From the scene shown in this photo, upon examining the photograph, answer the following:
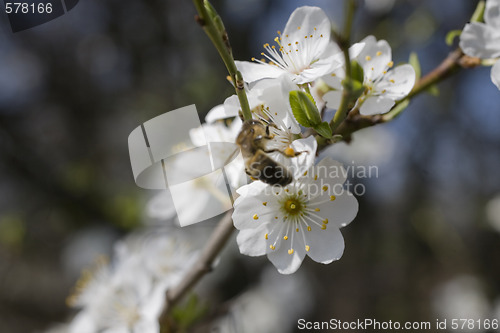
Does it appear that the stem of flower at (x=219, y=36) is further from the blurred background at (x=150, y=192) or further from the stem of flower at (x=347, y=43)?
the blurred background at (x=150, y=192)

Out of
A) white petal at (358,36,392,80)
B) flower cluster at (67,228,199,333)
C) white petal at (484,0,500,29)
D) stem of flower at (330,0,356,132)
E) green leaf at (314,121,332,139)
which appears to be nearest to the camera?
stem of flower at (330,0,356,132)

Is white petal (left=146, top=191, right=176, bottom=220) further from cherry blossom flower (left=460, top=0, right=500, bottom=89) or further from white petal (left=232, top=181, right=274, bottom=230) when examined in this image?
cherry blossom flower (left=460, top=0, right=500, bottom=89)

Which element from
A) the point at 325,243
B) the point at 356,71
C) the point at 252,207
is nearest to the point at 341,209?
the point at 325,243

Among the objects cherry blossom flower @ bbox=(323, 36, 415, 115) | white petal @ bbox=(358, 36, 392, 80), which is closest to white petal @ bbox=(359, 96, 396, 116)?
cherry blossom flower @ bbox=(323, 36, 415, 115)

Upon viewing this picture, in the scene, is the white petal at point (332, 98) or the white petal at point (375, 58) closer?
the white petal at point (332, 98)

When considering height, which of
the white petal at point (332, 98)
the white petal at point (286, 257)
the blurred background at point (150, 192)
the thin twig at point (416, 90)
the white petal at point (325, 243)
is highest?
the white petal at point (332, 98)

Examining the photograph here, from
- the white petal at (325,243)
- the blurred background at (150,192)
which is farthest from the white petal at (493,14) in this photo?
the blurred background at (150,192)

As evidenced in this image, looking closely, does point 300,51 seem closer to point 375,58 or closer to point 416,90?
point 375,58
